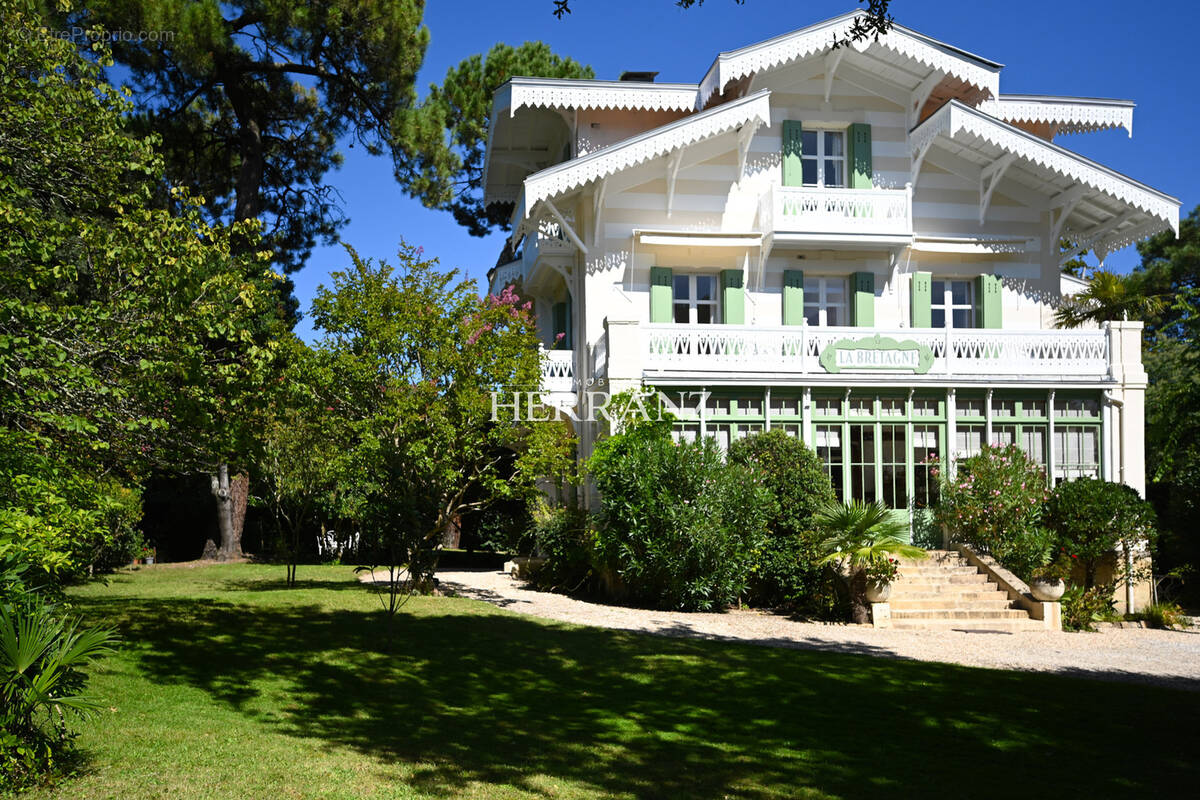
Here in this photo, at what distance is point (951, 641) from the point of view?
14.5 m

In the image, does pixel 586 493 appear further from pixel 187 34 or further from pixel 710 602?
pixel 187 34

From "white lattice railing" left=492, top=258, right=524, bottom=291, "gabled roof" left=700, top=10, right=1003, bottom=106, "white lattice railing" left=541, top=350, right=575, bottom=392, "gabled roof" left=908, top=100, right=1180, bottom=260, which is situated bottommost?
"white lattice railing" left=541, top=350, right=575, bottom=392

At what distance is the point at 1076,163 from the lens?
67.8 ft

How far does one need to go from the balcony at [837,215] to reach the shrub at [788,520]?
5.07 meters

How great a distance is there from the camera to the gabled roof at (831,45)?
67.1 ft

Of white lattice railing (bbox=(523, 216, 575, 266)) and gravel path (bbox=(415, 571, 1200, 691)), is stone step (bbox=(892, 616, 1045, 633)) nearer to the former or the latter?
gravel path (bbox=(415, 571, 1200, 691))

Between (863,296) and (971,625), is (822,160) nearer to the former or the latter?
(863,296)

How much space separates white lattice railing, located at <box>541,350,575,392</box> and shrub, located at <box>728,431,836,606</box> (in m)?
4.44

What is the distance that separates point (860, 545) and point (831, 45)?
11.1m

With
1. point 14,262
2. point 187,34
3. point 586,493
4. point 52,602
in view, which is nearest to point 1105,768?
point 52,602

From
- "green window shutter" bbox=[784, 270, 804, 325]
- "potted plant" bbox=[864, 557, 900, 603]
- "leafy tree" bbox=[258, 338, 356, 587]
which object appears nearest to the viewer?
"leafy tree" bbox=[258, 338, 356, 587]

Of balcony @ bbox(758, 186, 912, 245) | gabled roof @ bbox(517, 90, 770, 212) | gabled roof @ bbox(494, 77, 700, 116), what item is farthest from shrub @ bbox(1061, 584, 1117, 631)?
gabled roof @ bbox(494, 77, 700, 116)

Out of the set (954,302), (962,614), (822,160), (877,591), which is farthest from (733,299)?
(962,614)

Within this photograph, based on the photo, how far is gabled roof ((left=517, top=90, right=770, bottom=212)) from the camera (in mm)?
19438
